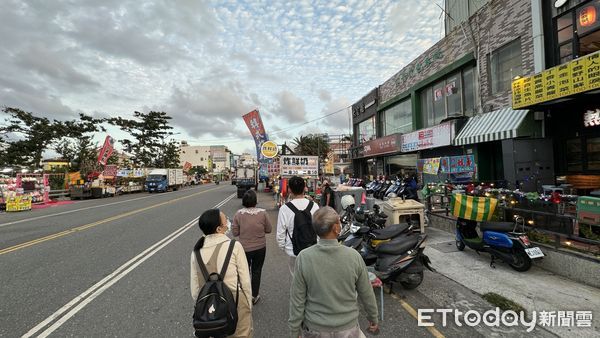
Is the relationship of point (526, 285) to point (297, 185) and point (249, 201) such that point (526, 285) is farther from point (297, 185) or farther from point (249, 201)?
point (249, 201)

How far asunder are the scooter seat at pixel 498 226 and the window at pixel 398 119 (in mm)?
14752

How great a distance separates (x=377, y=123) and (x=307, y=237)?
2265 centimetres

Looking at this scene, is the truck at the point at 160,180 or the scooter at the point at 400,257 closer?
the scooter at the point at 400,257

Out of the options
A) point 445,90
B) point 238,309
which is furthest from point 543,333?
point 445,90

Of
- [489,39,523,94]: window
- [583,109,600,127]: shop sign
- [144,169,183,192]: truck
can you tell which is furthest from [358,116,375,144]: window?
[144,169,183,192]: truck

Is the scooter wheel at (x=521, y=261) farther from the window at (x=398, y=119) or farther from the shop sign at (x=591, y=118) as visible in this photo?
the window at (x=398, y=119)

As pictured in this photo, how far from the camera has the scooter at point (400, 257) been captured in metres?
4.20

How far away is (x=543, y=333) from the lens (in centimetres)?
328

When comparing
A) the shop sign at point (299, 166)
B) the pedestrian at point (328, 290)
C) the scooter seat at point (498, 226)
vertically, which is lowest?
the scooter seat at point (498, 226)

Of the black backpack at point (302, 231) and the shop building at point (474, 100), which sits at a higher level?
the shop building at point (474, 100)


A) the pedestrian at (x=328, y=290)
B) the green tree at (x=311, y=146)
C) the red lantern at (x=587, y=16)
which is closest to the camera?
the pedestrian at (x=328, y=290)

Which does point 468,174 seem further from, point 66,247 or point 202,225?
point 66,247

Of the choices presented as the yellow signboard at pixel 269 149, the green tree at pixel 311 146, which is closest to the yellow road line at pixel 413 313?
the yellow signboard at pixel 269 149

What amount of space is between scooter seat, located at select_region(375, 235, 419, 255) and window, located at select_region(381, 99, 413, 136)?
16354 mm
